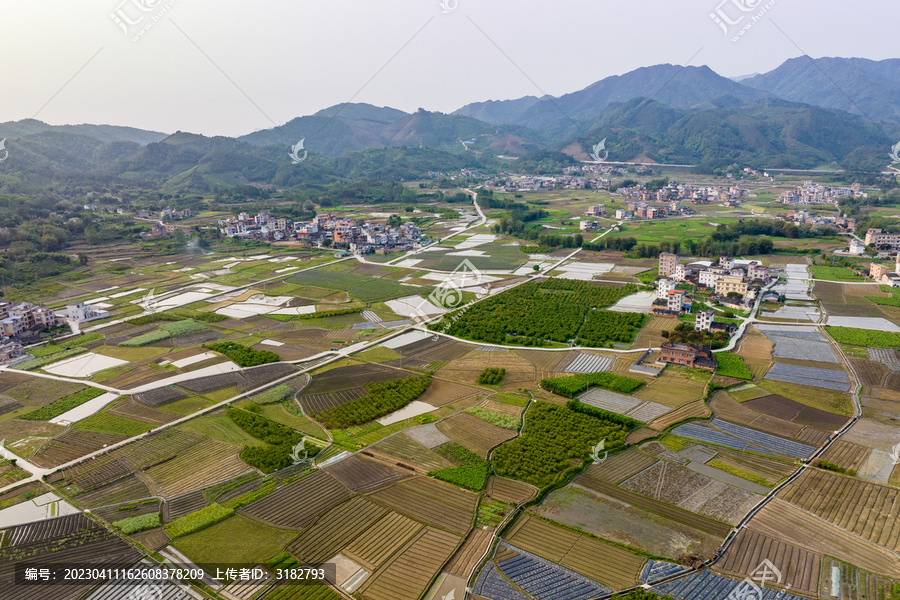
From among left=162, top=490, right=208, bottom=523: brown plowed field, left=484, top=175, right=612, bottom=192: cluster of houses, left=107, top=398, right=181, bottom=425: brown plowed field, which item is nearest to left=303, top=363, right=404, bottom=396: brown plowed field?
left=107, top=398, right=181, bottom=425: brown plowed field

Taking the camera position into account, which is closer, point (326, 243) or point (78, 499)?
point (78, 499)

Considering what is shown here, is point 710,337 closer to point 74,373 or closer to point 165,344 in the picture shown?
point 165,344

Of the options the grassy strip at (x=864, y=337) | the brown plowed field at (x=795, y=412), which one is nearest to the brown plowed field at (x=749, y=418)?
the brown plowed field at (x=795, y=412)

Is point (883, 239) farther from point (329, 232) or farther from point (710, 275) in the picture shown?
point (329, 232)

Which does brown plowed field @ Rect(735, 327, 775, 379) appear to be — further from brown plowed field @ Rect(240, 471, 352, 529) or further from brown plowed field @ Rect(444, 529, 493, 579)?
brown plowed field @ Rect(240, 471, 352, 529)

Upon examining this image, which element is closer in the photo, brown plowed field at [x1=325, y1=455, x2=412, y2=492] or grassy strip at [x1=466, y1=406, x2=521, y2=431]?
brown plowed field at [x1=325, y1=455, x2=412, y2=492]

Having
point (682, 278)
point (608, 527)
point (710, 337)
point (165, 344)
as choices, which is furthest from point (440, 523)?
point (682, 278)
